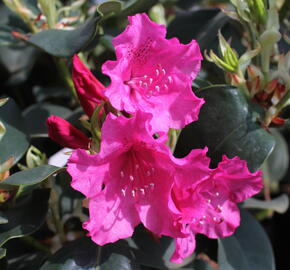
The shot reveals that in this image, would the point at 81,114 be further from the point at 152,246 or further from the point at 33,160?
the point at 152,246

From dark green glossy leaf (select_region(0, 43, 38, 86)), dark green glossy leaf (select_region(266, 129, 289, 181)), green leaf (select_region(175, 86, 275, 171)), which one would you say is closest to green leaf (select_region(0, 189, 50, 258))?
green leaf (select_region(175, 86, 275, 171))

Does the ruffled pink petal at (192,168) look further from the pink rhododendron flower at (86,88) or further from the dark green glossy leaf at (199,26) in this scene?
the dark green glossy leaf at (199,26)

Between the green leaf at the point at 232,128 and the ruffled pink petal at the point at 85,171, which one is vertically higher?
the ruffled pink petal at the point at 85,171

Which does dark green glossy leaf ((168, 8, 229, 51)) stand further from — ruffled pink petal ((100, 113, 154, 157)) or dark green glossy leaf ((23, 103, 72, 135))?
ruffled pink petal ((100, 113, 154, 157))

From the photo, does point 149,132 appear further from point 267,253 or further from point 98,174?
point 267,253

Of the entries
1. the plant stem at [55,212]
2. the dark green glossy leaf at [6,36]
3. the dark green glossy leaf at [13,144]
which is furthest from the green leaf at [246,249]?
the dark green glossy leaf at [6,36]

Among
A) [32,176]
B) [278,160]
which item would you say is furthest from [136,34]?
[278,160]
